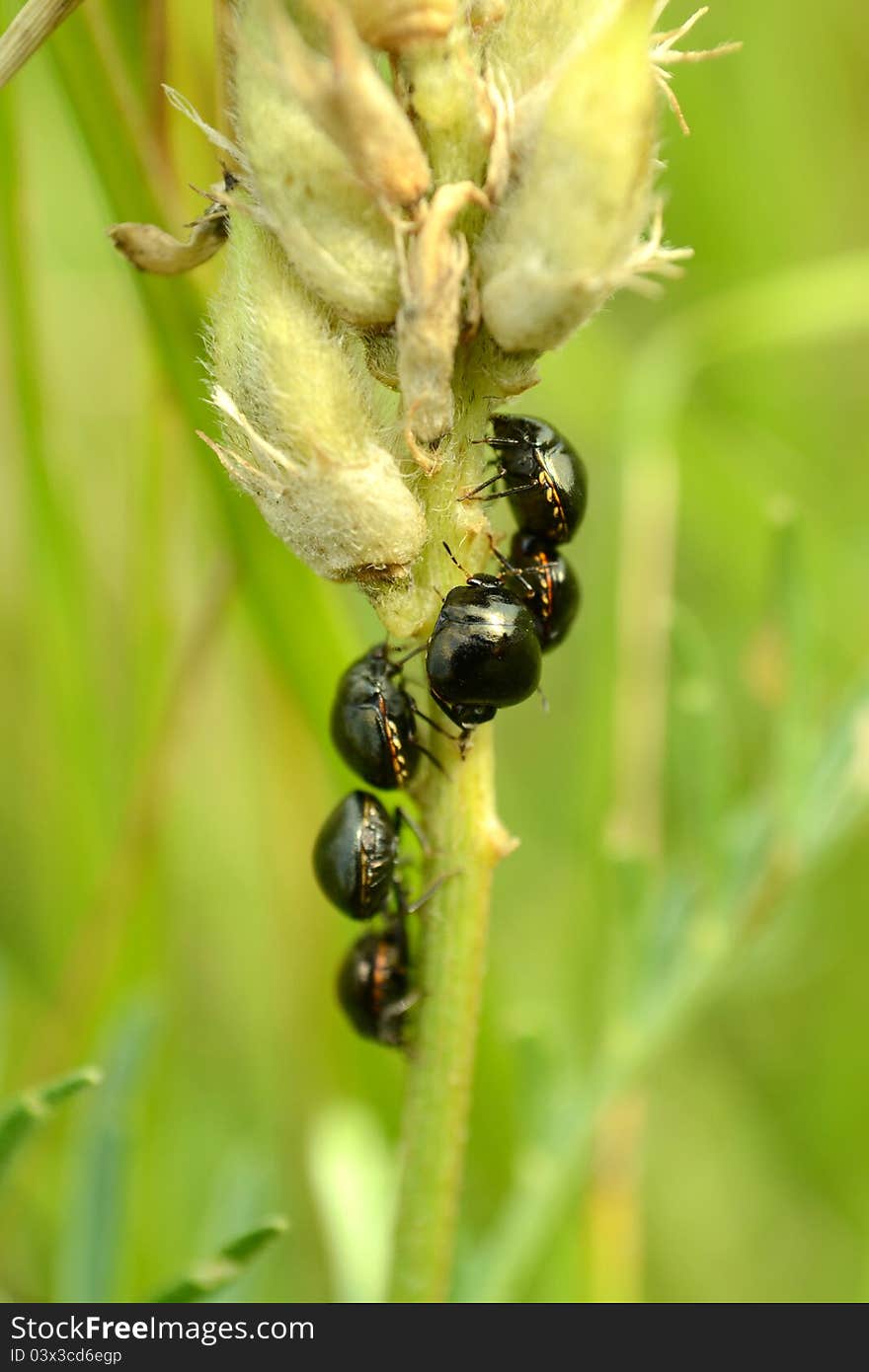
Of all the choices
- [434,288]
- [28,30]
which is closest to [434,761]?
[434,288]

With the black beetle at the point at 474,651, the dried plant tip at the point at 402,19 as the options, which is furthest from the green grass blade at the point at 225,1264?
the dried plant tip at the point at 402,19

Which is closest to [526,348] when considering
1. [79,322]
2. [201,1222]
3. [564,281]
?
[564,281]

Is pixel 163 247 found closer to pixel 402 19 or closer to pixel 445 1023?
pixel 402 19

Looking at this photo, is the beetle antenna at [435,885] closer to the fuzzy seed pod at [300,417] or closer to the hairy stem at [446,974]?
the hairy stem at [446,974]

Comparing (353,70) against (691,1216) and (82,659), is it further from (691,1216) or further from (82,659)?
(691,1216)

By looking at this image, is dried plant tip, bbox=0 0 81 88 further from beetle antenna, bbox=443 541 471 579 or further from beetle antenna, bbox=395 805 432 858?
beetle antenna, bbox=395 805 432 858

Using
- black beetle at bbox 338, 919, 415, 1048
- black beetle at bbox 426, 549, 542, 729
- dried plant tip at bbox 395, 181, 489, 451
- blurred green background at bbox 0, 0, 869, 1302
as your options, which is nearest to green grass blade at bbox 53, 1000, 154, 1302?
blurred green background at bbox 0, 0, 869, 1302
